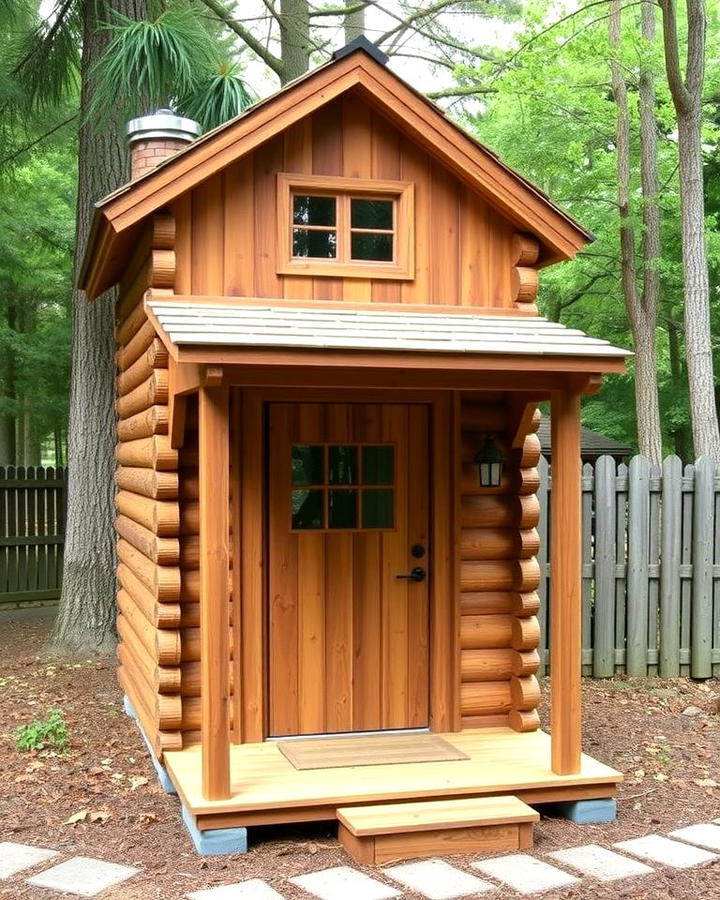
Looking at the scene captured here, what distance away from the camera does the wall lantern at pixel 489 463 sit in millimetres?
6559

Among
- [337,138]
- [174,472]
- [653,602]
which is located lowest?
[653,602]

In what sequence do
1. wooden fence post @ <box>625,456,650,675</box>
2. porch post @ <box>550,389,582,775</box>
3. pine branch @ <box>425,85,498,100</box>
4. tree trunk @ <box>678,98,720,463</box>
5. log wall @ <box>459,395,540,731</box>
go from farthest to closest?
pine branch @ <box>425,85,498,100</box>
tree trunk @ <box>678,98,720,463</box>
wooden fence post @ <box>625,456,650,675</box>
log wall @ <box>459,395,540,731</box>
porch post @ <box>550,389,582,775</box>

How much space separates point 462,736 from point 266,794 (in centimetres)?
177

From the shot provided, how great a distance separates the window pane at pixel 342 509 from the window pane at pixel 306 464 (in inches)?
6.4

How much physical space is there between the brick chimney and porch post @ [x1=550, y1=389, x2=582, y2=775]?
3.49m

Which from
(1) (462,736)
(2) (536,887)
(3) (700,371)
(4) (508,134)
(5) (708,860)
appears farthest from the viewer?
(4) (508,134)

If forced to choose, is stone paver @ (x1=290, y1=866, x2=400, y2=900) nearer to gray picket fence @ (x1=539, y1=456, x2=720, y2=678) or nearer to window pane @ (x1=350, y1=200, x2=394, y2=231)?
window pane @ (x1=350, y1=200, x2=394, y2=231)

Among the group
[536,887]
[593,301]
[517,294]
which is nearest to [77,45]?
[517,294]

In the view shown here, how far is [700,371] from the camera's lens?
10359mm

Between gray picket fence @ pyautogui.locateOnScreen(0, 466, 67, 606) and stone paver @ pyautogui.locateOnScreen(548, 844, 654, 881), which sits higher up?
gray picket fence @ pyautogui.locateOnScreen(0, 466, 67, 606)

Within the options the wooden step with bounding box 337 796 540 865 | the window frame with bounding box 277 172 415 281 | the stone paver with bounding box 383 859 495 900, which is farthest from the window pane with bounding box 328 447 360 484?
the stone paver with bounding box 383 859 495 900

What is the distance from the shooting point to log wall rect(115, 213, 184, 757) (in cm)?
596

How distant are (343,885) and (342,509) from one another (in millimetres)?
2523

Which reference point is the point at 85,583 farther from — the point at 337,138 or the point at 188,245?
the point at 337,138
